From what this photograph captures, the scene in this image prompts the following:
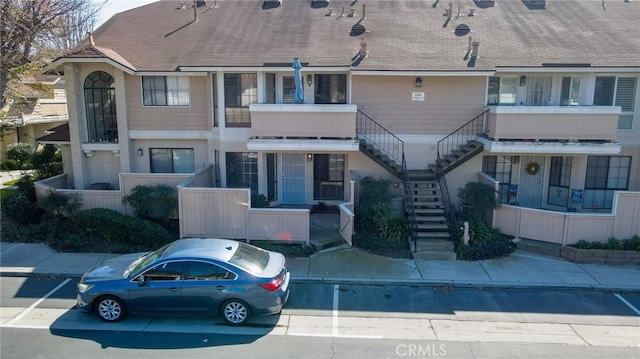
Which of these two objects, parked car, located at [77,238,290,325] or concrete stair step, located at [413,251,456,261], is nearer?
parked car, located at [77,238,290,325]

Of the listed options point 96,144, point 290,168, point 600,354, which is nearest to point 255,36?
point 290,168

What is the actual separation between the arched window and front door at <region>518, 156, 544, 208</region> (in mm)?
15900

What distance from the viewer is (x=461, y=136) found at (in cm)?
1656

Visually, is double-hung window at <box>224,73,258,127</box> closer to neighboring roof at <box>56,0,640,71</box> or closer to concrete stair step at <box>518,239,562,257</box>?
neighboring roof at <box>56,0,640,71</box>

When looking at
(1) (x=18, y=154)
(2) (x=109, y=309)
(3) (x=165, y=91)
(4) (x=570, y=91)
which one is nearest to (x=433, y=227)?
(4) (x=570, y=91)

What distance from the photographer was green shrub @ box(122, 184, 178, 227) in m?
14.8

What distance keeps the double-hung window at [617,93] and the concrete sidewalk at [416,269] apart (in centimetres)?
651

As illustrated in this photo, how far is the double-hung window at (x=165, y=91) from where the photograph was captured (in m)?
17.2

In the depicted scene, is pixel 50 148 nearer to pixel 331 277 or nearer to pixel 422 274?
pixel 331 277

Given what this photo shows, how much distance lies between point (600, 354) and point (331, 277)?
6.10 metres

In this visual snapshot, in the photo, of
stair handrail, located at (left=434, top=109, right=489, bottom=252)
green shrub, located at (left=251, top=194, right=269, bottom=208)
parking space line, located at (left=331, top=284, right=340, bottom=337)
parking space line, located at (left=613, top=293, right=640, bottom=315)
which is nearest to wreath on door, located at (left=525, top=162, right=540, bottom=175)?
stair handrail, located at (left=434, top=109, right=489, bottom=252)

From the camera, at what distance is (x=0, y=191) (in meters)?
19.0

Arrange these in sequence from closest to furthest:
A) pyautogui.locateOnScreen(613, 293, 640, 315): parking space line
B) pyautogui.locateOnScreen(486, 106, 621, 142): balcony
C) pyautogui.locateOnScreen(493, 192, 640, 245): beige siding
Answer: pyautogui.locateOnScreen(613, 293, 640, 315): parking space line → pyautogui.locateOnScreen(493, 192, 640, 245): beige siding → pyautogui.locateOnScreen(486, 106, 621, 142): balcony

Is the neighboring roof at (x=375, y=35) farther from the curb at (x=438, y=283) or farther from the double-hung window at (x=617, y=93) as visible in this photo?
the curb at (x=438, y=283)
